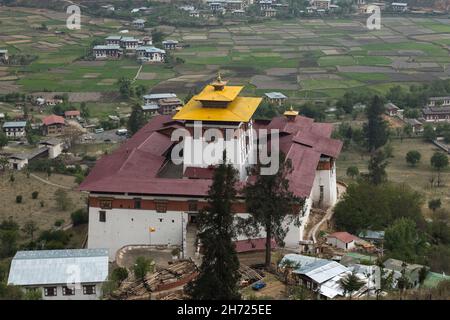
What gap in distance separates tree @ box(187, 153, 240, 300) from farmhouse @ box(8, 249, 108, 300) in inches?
171

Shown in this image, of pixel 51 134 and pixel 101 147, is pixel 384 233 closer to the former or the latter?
pixel 101 147

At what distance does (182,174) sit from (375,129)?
22.3 metres

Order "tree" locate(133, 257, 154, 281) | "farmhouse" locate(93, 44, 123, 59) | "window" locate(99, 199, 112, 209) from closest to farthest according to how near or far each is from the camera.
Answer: "tree" locate(133, 257, 154, 281)
"window" locate(99, 199, 112, 209)
"farmhouse" locate(93, 44, 123, 59)

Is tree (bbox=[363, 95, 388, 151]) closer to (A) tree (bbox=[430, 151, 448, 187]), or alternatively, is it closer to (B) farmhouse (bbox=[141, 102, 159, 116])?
(A) tree (bbox=[430, 151, 448, 187])

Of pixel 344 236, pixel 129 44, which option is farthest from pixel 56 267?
pixel 129 44

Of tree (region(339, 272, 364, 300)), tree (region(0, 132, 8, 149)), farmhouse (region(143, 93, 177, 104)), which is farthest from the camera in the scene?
farmhouse (region(143, 93, 177, 104))

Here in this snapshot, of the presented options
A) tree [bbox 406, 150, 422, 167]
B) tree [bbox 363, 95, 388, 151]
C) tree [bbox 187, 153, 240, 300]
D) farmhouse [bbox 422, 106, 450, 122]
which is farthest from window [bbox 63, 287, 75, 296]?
farmhouse [bbox 422, 106, 450, 122]

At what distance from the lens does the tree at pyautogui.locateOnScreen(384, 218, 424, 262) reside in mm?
22172

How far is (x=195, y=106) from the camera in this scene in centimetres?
2558

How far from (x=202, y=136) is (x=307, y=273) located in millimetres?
7999

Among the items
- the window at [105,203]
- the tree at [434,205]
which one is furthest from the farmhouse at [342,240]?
the tree at [434,205]

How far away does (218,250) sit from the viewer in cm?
1518

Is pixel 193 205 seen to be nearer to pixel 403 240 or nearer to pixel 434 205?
pixel 403 240

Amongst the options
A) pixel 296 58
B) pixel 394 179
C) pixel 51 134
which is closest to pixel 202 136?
pixel 394 179
